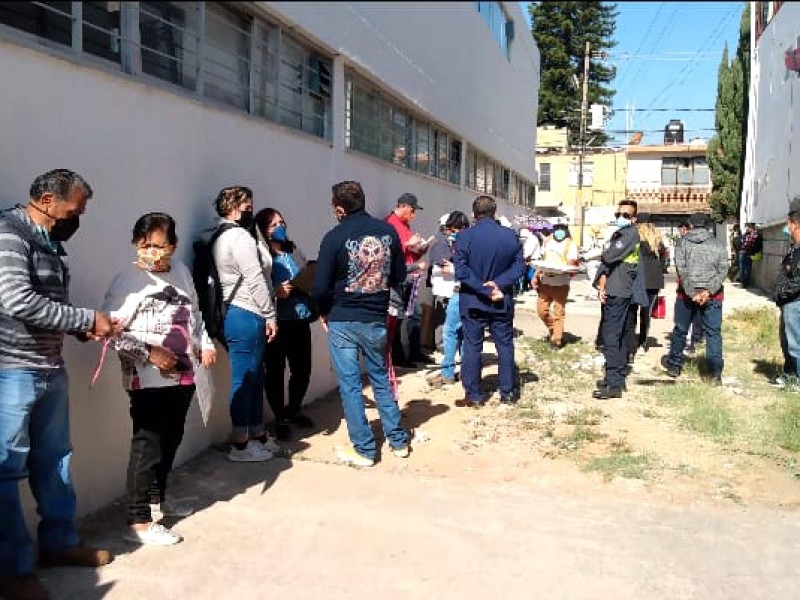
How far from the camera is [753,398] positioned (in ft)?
22.8

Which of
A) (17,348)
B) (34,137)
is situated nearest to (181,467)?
(17,348)

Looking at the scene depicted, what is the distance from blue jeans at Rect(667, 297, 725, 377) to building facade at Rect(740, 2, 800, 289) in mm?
10181

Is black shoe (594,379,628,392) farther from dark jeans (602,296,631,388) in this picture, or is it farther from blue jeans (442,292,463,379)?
blue jeans (442,292,463,379)

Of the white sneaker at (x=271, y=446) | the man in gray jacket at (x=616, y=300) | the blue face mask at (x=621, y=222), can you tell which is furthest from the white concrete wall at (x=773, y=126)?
the white sneaker at (x=271, y=446)

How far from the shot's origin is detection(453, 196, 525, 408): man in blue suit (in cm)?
629

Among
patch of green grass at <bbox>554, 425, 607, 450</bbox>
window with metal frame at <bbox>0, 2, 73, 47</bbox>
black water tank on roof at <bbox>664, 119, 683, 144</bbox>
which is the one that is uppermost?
black water tank on roof at <bbox>664, 119, 683, 144</bbox>

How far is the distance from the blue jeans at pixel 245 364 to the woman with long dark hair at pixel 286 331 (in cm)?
55

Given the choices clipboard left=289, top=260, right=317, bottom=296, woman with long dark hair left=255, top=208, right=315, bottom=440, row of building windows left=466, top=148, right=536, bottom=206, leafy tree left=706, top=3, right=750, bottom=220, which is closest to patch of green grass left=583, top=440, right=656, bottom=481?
woman with long dark hair left=255, top=208, right=315, bottom=440

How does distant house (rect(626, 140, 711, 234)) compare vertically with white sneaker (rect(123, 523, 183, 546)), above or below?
above

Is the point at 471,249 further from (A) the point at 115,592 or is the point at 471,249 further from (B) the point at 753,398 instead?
(A) the point at 115,592

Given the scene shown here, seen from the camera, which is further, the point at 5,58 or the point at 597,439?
the point at 597,439

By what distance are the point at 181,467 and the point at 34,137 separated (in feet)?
7.37

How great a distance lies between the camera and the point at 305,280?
5496 mm

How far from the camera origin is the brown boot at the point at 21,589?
2955mm
